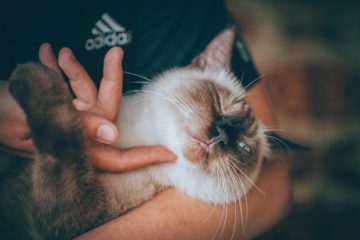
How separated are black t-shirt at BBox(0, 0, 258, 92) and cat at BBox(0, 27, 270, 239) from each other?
72 mm

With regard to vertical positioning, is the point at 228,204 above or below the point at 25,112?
below

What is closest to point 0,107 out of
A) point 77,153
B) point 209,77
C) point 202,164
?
point 77,153

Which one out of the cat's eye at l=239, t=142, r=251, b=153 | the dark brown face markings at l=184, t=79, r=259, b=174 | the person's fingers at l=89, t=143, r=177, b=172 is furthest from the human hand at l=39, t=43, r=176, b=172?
the cat's eye at l=239, t=142, r=251, b=153

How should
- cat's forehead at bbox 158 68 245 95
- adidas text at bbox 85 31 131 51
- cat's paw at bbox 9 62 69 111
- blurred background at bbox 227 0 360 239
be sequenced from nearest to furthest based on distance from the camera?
cat's paw at bbox 9 62 69 111 < adidas text at bbox 85 31 131 51 < cat's forehead at bbox 158 68 245 95 < blurred background at bbox 227 0 360 239

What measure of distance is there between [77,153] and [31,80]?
8.1 inches

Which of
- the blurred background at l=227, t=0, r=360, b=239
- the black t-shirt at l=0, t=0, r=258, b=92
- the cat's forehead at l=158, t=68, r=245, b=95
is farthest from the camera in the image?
the blurred background at l=227, t=0, r=360, b=239

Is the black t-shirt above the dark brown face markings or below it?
above

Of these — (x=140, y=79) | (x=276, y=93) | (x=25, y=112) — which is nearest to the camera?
(x=25, y=112)

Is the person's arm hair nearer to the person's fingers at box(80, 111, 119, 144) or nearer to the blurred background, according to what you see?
the person's fingers at box(80, 111, 119, 144)

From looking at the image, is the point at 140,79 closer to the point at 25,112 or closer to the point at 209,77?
the point at 209,77

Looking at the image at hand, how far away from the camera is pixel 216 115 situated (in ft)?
3.29

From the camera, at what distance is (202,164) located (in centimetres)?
97

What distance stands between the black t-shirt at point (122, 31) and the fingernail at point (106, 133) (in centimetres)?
23

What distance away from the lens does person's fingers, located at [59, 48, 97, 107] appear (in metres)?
0.84
